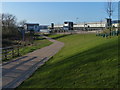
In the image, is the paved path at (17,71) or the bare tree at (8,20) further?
the bare tree at (8,20)

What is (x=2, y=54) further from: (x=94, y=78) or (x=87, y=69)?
(x=94, y=78)

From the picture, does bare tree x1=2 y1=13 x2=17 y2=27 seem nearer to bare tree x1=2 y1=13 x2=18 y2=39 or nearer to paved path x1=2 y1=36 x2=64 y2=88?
bare tree x1=2 y1=13 x2=18 y2=39

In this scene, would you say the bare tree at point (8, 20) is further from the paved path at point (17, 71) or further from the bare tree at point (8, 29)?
the paved path at point (17, 71)

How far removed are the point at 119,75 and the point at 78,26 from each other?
434ft

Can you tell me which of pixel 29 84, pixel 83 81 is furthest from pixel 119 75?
pixel 29 84

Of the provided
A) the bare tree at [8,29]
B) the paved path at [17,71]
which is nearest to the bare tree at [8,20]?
the bare tree at [8,29]

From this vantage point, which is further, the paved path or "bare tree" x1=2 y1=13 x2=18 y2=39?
"bare tree" x1=2 y1=13 x2=18 y2=39

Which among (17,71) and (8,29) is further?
(8,29)

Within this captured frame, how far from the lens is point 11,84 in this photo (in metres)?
7.35

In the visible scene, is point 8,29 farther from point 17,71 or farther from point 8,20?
point 17,71

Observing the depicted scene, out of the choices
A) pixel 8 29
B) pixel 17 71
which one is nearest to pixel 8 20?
pixel 8 29

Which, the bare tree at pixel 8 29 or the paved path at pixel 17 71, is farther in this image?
the bare tree at pixel 8 29

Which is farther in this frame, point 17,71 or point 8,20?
point 8,20

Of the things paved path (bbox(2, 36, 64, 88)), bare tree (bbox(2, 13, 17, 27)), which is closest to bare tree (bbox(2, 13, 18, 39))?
bare tree (bbox(2, 13, 17, 27))
